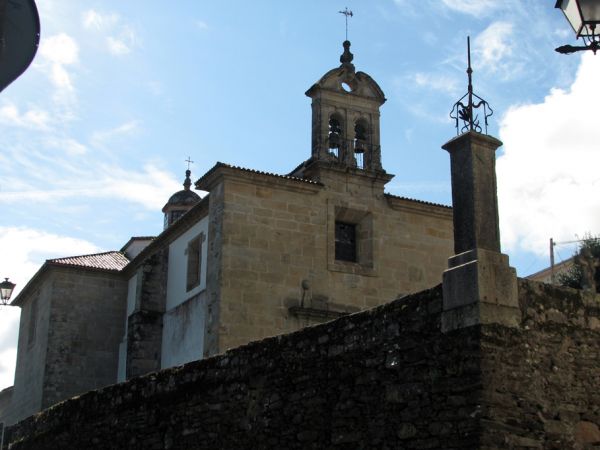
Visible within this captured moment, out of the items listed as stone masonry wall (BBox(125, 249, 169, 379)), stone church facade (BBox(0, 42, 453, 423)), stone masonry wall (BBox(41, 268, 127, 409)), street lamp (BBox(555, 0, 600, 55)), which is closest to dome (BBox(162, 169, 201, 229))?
stone masonry wall (BBox(41, 268, 127, 409))

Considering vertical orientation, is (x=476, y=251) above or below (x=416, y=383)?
above

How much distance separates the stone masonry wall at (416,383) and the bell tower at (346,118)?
460 inches

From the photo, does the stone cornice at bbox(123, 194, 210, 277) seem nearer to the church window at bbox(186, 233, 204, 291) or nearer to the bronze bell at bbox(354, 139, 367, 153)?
the church window at bbox(186, 233, 204, 291)

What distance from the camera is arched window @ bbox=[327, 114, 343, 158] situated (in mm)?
20683

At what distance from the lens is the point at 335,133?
2078 centimetres

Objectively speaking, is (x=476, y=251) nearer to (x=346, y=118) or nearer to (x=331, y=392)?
(x=331, y=392)

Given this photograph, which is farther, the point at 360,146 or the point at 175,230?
the point at 175,230

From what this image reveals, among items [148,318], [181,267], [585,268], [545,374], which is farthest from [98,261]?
[545,374]

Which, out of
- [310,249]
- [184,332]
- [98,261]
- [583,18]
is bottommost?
[583,18]

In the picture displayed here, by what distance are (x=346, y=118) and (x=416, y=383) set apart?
47.1 feet

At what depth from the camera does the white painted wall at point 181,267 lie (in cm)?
1978

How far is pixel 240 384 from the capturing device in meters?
8.91

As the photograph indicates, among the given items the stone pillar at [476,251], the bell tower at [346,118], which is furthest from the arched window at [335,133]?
the stone pillar at [476,251]

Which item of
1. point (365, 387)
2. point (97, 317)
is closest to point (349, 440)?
point (365, 387)
